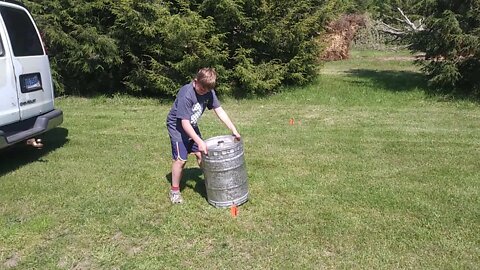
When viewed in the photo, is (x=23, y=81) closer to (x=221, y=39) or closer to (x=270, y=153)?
(x=270, y=153)

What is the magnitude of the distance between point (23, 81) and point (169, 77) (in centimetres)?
517

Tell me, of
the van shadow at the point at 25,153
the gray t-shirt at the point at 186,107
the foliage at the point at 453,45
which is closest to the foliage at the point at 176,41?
the foliage at the point at 453,45

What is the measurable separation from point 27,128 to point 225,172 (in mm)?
2998

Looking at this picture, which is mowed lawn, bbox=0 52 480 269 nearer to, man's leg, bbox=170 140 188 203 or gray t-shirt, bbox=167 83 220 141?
man's leg, bbox=170 140 188 203

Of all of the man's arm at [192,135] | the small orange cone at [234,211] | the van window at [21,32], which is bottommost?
the small orange cone at [234,211]

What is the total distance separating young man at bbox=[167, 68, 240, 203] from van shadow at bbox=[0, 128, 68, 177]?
2563 mm

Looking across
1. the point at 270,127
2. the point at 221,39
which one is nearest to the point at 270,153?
the point at 270,127

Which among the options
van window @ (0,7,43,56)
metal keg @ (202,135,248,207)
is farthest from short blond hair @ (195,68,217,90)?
van window @ (0,7,43,56)

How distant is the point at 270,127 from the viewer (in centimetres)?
811

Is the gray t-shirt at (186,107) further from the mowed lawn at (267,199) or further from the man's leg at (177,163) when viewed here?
the mowed lawn at (267,199)

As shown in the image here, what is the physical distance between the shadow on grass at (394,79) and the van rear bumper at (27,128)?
8018 millimetres

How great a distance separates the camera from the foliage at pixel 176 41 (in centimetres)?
1018

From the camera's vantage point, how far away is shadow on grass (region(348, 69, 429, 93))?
1136 cm

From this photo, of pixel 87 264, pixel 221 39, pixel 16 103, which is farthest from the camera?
pixel 221 39
